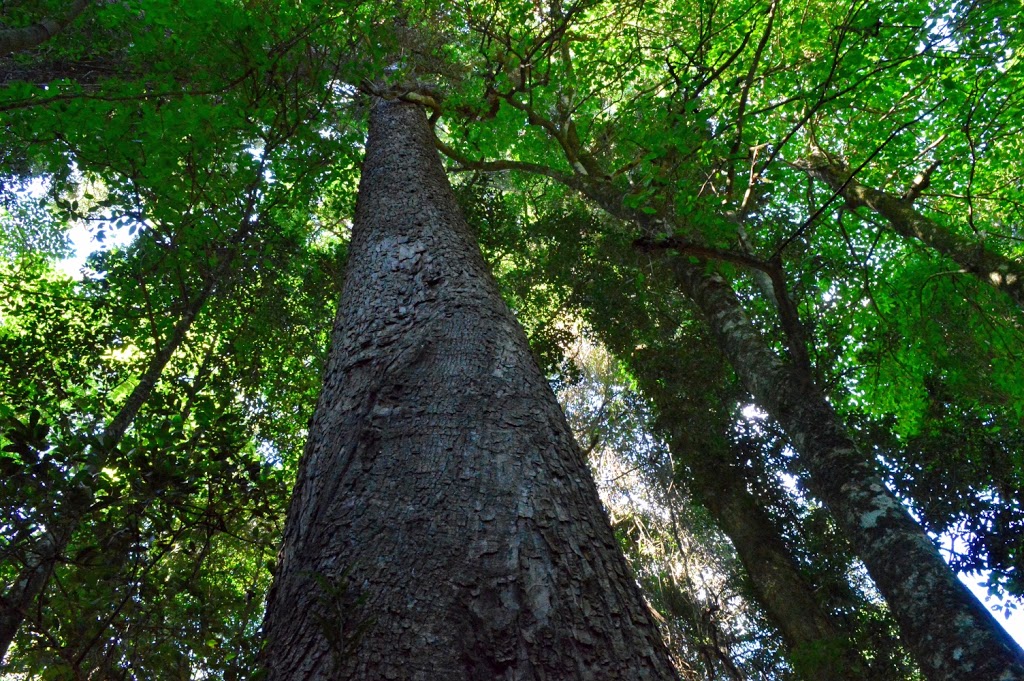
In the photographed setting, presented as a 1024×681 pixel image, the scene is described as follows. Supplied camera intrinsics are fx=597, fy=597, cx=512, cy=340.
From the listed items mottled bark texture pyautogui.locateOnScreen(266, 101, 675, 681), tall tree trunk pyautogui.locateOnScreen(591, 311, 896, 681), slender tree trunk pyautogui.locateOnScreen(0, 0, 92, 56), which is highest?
slender tree trunk pyautogui.locateOnScreen(0, 0, 92, 56)

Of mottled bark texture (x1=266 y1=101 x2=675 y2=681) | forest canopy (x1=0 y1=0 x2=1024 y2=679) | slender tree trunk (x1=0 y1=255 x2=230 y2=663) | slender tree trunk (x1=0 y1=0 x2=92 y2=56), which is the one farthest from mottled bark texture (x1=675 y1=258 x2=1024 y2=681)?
slender tree trunk (x1=0 y1=0 x2=92 y2=56)

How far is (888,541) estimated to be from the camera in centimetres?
358

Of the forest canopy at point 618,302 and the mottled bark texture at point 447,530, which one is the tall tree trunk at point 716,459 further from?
the mottled bark texture at point 447,530

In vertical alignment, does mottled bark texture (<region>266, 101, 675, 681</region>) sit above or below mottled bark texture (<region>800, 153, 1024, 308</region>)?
below

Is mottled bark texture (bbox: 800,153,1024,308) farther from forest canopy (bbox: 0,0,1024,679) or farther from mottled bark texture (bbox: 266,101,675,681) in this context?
mottled bark texture (bbox: 266,101,675,681)

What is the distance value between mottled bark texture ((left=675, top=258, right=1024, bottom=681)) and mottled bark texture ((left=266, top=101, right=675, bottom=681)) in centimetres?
253

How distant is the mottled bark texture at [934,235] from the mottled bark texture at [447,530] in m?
4.37

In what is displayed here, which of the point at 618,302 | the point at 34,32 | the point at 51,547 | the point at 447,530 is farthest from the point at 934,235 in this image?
the point at 34,32

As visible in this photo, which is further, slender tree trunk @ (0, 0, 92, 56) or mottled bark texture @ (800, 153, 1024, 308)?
mottled bark texture @ (800, 153, 1024, 308)

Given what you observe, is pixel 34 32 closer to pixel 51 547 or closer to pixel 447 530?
pixel 51 547

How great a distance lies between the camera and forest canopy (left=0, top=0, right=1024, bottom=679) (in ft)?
10.9

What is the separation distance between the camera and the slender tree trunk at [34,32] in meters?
4.54

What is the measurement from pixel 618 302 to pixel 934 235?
3554mm

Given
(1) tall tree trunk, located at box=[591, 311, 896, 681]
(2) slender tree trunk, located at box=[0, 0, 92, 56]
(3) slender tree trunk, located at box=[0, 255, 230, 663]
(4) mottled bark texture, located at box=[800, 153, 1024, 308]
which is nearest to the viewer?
(3) slender tree trunk, located at box=[0, 255, 230, 663]
